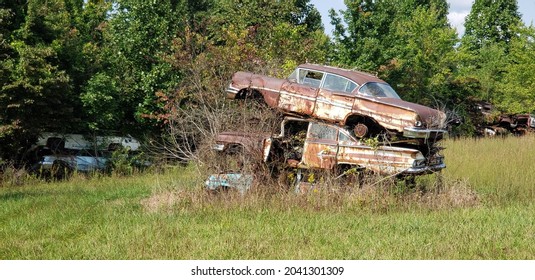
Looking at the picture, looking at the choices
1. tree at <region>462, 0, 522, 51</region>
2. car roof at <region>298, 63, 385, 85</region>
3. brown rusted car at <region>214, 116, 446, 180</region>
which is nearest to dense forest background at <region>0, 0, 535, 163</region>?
brown rusted car at <region>214, 116, 446, 180</region>

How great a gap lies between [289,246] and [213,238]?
3.80 ft

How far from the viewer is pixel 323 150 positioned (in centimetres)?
1091

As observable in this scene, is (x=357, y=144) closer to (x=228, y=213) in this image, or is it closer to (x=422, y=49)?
(x=228, y=213)

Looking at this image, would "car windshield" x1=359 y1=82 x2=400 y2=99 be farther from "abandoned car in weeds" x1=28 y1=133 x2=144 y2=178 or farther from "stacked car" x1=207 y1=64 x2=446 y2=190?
"abandoned car in weeds" x1=28 y1=133 x2=144 y2=178

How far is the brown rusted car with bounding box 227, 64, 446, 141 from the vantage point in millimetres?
10586

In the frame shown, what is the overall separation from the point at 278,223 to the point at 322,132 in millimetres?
3191

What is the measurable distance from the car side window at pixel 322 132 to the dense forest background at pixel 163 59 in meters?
3.47

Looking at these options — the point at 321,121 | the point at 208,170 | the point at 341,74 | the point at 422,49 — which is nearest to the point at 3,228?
the point at 208,170

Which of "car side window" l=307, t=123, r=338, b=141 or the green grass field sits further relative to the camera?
"car side window" l=307, t=123, r=338, b=141

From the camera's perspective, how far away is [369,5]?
83.7 feet

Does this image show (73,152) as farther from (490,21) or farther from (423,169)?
(490,21)

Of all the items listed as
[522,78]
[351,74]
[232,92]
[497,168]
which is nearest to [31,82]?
[232,92]

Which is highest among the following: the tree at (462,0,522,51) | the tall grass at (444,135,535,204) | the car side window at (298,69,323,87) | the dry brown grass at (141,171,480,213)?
the tree at (462,0,522,51)

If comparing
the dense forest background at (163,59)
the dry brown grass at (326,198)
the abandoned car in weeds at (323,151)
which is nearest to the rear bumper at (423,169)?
the abandoned car in weeds at (323,151)
